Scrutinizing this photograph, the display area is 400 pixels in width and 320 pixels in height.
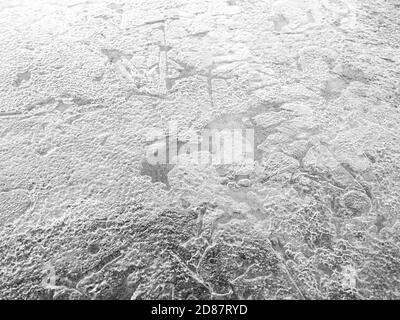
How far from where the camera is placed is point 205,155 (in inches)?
54.9

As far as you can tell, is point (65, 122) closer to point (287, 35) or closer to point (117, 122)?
point (117, 122)

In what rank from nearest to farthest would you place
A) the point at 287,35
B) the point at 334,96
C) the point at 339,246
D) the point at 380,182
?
the point at 339,246 < the point at 380,182 < the point at 334,96 < the point at 287,35

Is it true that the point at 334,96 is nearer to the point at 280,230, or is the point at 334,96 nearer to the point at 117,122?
the point at 280,230

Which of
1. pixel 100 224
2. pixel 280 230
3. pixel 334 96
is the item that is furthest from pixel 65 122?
pixel 334 96

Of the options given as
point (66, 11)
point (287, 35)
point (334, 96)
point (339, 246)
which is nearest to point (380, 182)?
point (339, 246)

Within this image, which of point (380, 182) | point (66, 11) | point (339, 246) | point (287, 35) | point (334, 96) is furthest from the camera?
point (66, 11)

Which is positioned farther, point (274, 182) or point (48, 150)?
point (48, 150)

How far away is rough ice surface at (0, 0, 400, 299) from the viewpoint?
113 centimetres

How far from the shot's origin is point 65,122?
152 centimetres

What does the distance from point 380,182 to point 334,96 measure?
0.43 meters

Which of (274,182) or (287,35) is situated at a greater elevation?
(287,35)

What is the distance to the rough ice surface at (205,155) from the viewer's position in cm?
113
